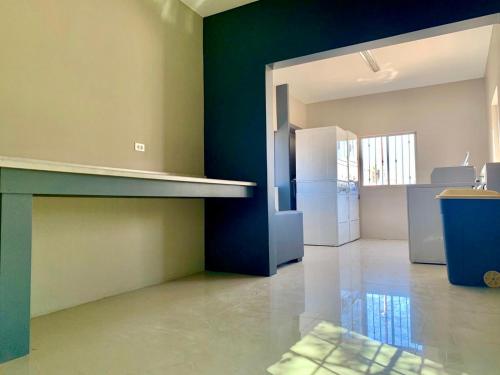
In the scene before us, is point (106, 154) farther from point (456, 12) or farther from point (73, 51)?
point (456, 12)

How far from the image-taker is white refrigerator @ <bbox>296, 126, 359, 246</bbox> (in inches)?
234

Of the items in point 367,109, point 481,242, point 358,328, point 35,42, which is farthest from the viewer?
point 367,109

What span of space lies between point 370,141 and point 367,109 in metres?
0.67

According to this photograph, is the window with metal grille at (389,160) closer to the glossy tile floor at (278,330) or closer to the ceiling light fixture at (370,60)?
the ceiling light fixture at (370,60)

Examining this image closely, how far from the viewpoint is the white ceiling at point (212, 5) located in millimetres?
3668

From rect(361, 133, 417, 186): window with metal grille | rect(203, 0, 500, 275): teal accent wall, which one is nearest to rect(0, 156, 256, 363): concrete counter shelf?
rect(203, 0, 500, 275): teal accent wall

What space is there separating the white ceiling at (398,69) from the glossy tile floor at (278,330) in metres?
3.38

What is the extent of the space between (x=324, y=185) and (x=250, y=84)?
2883mm

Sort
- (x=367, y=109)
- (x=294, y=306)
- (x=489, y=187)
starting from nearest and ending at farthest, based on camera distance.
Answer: (x=294, y=306) < (x=489, y=187) < (x=367, y=109)

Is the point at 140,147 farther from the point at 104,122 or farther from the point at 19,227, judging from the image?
the point at 19,227

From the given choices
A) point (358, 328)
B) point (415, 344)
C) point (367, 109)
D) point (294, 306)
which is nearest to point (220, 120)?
point (294, 306)

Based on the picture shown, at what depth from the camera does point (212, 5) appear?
12.3 ft

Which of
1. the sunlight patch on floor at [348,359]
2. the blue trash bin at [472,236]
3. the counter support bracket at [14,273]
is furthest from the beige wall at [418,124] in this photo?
the counter support bracket at [14,273]

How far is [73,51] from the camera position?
8.38ft
